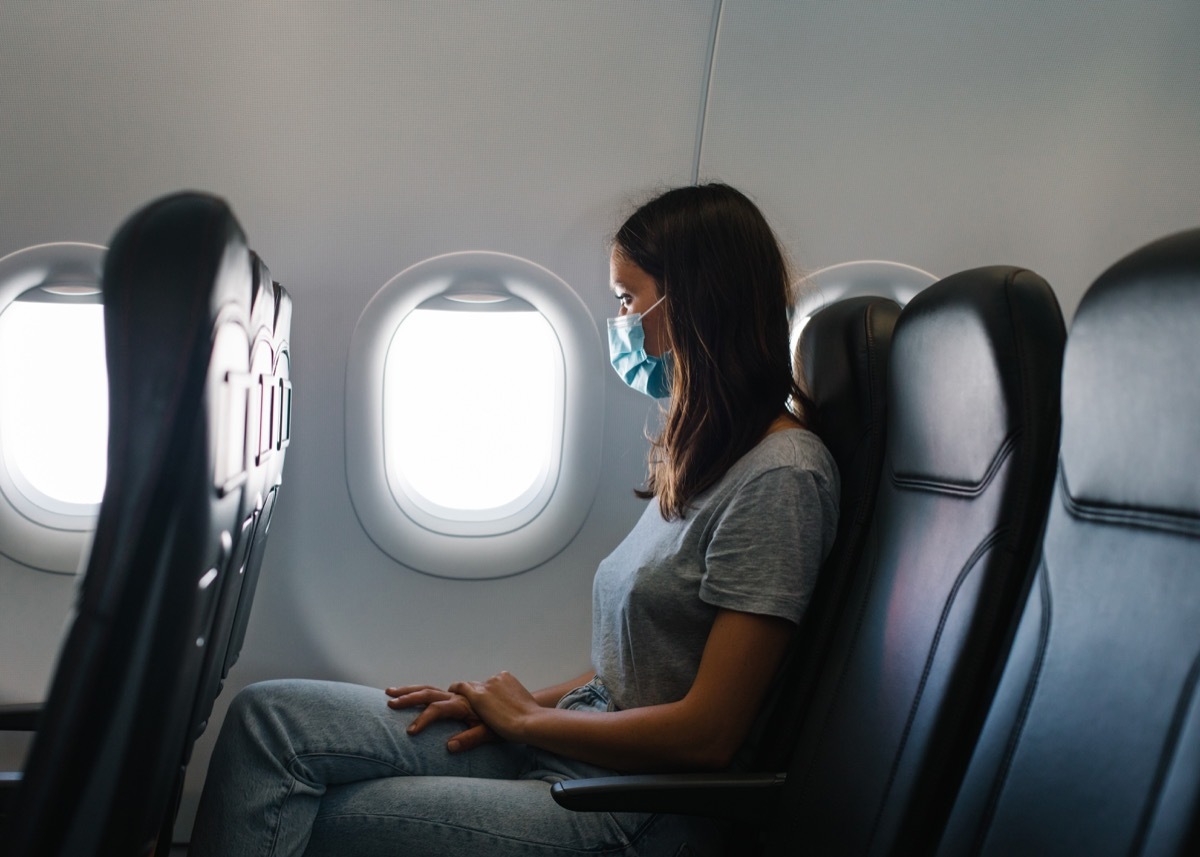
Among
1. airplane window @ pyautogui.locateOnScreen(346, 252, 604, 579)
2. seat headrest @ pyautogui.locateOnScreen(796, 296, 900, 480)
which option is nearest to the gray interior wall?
airplane window @ pyautogui.locateOnScreen(346, 252, 604, 579)

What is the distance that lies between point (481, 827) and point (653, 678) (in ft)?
1.06

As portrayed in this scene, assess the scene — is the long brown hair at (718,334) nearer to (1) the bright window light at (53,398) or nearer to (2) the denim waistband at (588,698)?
(2) the denim waistband at (588,698)

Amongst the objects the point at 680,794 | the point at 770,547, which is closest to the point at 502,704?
the point at 680,794

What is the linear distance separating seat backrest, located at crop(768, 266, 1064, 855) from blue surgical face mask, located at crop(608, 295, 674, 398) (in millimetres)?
520

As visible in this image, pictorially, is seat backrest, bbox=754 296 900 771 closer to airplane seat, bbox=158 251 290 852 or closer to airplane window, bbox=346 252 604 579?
airplane seat, bbox=158 251 290 852

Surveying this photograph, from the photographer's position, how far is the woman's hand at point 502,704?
1449 millimetres

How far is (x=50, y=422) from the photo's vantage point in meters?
2.35

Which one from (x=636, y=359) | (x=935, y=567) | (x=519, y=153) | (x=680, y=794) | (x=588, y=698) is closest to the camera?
(x=935, y=567)

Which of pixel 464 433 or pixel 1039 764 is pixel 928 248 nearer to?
pixel 464 433

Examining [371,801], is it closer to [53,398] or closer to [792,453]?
[792,453]

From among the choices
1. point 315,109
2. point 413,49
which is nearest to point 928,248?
point 413,49

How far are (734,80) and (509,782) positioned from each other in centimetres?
174

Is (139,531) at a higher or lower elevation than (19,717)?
higher

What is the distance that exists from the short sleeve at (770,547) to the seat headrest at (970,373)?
→ 145 mm
